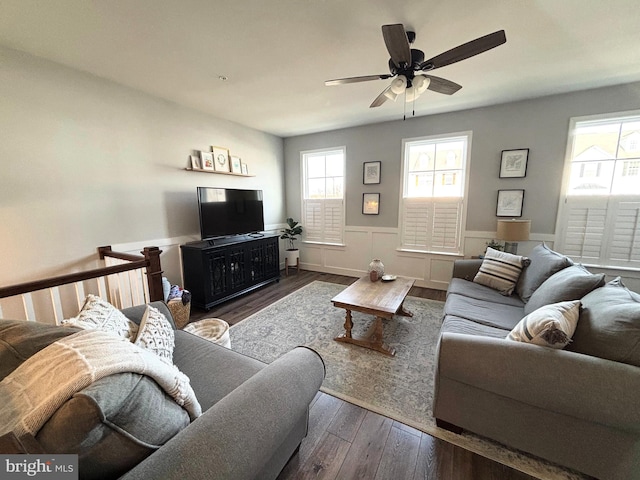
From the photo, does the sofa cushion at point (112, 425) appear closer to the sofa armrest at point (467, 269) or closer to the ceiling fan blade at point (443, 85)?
the ceiling fan blade at point (443, 85)

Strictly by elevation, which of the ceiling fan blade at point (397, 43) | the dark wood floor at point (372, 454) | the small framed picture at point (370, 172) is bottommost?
the dark wood floor at point (372, 454)

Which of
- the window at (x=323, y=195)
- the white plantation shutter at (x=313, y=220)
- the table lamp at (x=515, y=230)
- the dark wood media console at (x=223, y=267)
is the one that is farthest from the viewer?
the white plantation shutter at (x=313, y=220)

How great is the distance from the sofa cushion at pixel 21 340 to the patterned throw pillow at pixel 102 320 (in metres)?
0.25

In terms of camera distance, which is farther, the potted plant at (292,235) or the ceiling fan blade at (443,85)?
the potted plant at (292,235)

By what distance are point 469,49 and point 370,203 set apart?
278cm

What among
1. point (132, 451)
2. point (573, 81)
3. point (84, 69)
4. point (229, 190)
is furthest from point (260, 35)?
A: point (573, 81)

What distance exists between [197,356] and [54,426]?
3.24 ft

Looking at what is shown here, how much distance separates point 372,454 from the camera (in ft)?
4.63

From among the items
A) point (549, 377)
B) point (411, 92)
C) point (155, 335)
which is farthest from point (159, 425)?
point (411, 92)

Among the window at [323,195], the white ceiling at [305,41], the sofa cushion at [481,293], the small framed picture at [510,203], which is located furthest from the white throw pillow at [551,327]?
the window at [323,195]

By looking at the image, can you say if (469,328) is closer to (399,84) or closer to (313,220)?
(399,84)

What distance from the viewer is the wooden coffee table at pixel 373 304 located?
7.46 ft

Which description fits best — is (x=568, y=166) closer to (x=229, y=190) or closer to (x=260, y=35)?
(x=260, y=35)

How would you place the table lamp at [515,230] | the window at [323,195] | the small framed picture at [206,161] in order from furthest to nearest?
the window at [323,195], the small framed picture at [206,161], the table lamp at [515,230]
